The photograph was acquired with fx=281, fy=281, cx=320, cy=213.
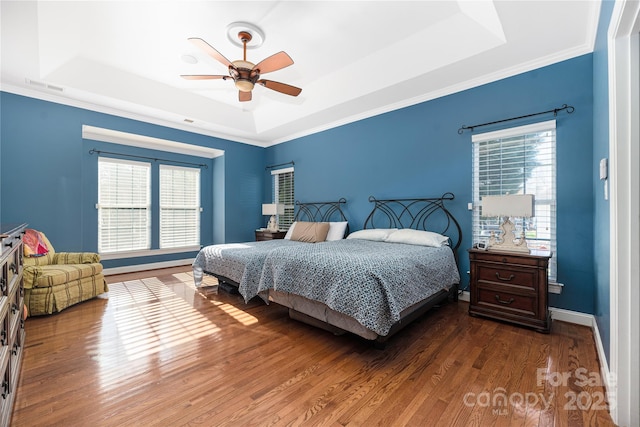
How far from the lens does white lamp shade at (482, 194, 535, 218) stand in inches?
103

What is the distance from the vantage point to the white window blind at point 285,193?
6.00 meters

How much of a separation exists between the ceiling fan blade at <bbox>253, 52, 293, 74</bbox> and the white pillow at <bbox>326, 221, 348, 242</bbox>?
2.62 m

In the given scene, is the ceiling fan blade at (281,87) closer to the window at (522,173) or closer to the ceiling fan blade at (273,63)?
the ceiling fan blade at (273,63)

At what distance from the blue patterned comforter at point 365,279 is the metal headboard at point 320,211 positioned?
84.4 inches

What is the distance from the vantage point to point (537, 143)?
9.89ft

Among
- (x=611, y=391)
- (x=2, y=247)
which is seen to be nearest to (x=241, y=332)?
(x=2, y=247)

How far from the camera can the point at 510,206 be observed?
270 centimetres

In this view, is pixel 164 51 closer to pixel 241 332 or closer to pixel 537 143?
pixel 241 332

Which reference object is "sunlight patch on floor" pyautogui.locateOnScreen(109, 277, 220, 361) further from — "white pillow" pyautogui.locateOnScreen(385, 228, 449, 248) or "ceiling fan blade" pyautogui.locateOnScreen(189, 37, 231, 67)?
"ceiling fan blade" pyautogui.locateOnScreen(189, 37, 231, 67)

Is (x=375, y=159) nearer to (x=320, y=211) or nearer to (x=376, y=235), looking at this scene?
(x=376, y=235)

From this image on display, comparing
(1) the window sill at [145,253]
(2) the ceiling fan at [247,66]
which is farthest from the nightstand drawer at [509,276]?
(1) the window sill at [145,253]

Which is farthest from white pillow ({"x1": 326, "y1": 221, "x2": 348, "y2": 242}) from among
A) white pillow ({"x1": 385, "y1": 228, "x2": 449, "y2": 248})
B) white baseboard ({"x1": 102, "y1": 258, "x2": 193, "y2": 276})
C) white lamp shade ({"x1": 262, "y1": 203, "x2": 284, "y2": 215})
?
white baseboard ({"x1": 102, "y1": 258, "x2": 193, "y2": 276})

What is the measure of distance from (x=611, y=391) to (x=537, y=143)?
2.36 metres

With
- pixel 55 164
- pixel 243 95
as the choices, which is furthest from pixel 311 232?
pixel 55 164
